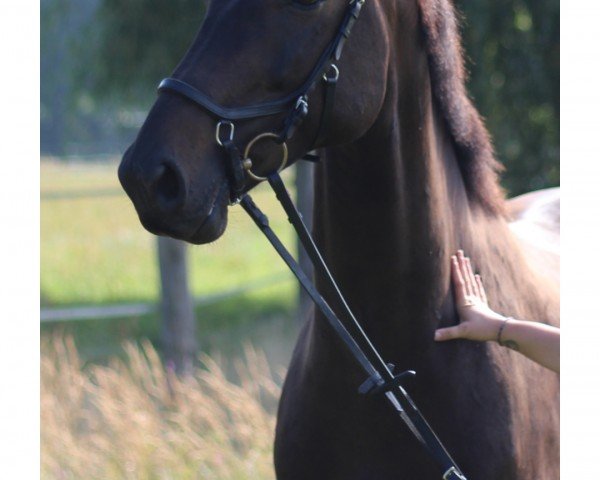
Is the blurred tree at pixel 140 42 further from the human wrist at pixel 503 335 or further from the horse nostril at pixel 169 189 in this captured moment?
the horse nostril at pixel 169 189

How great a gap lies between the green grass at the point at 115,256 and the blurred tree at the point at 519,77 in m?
3.81

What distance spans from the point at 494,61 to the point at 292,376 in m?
3.57

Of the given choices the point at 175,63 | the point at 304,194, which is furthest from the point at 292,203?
the point at 175,63

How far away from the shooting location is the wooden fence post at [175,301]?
25.7ft

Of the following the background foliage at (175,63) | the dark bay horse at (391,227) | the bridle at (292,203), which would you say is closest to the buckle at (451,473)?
the bridle at (292,203)

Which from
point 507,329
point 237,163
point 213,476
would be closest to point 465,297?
point 507,329

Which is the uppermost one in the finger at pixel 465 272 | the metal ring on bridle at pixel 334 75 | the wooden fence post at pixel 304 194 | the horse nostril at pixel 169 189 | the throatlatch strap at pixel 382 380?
the metal ring on bridle at pixel 334 75

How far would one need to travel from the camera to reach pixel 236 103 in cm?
187

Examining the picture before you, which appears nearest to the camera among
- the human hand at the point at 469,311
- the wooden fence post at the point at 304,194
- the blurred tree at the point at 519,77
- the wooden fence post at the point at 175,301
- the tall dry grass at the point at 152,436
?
the human hand at the point at 469,311

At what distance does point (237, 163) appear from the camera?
1.86m

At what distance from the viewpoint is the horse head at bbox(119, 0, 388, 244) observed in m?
1.77

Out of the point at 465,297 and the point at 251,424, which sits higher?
the point at 465,297

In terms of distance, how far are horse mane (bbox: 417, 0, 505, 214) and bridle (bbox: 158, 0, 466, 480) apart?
312mm
